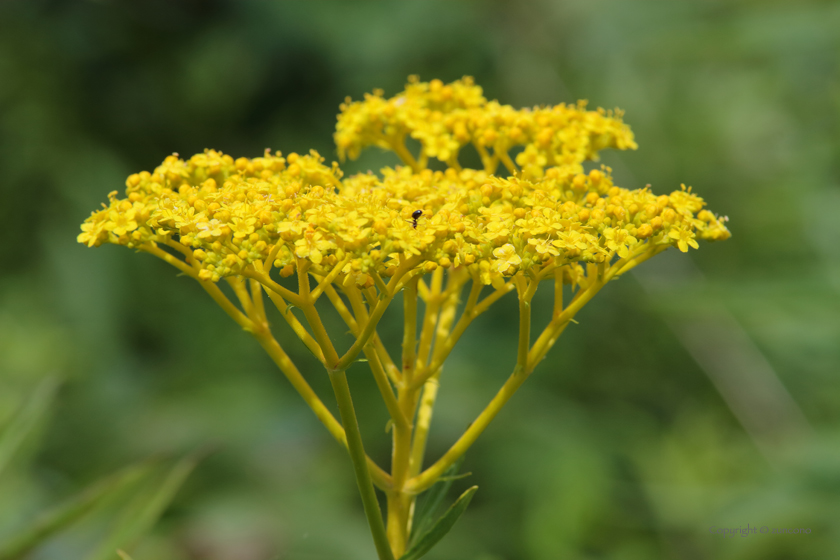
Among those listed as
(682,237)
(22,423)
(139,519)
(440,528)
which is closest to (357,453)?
(440,528)

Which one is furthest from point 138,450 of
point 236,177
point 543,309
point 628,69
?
point 628,69

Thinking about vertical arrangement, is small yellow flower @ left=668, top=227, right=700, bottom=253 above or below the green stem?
above

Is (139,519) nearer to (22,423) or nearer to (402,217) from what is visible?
(22,423)

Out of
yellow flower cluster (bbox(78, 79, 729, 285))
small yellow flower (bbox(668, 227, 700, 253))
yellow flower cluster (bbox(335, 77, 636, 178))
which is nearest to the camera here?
yellow flower cluster (bbox(78, 79, 729, 285))

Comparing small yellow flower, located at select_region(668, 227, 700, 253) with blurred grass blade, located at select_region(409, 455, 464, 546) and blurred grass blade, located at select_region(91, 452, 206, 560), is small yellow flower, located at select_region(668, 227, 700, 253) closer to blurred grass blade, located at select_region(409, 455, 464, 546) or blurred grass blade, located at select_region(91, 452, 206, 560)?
blurred grass blade, located at select_region(409, 455, 464, 546)

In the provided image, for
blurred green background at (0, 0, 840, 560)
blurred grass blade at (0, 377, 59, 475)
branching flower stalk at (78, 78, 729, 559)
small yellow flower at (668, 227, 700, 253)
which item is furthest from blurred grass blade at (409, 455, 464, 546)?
blurred green background at (0, 0, 840, 560)

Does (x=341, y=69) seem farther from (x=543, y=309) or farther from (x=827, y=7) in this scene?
(x=827, y=7)
